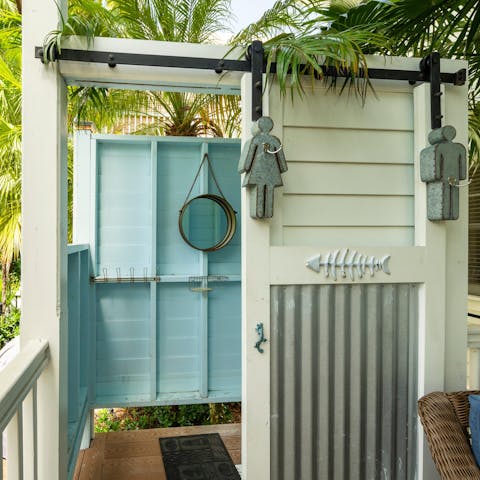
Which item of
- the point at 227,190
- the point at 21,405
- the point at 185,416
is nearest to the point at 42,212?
the point at 21,405

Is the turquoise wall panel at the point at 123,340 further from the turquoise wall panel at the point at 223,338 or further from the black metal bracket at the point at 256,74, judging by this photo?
the black metal bracket at the point at 256,74

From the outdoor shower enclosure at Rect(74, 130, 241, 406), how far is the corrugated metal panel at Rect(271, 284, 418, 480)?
134 centimetres

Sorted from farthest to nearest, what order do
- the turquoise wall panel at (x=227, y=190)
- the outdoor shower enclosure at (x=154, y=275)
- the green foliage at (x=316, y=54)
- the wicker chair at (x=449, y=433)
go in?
1. the turquoise wall panel at (x=227, y=190)
2. the outdoor shower enclosure at (x=154, y=275)
3. the green foliage at (x=316, y=54)
4. the wicker chair at (x=449, y=433)

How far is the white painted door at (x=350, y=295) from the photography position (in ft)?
6.03

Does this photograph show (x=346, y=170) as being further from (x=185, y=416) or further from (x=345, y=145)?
(x=185, y=416)

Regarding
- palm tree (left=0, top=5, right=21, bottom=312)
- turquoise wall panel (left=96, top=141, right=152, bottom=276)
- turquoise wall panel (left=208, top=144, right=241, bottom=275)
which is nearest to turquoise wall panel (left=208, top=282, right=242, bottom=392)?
turquoise wall panel (left=208, top=144, right=241, bottom=275)

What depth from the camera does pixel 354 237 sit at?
1.92m

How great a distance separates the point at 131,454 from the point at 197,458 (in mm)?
425

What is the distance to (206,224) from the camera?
3.17m

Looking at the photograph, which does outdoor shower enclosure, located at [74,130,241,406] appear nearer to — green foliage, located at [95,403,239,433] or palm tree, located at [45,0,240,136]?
palm tree, located at [45,0,240,136]

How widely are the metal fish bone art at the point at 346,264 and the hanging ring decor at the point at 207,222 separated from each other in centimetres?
132

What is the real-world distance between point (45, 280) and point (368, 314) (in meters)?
1.33

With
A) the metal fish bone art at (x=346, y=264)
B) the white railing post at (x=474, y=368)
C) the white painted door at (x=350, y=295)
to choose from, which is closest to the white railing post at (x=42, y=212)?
the white painted door at (x=350, y=295)

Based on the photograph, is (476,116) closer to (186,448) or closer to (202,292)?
(202,292)
